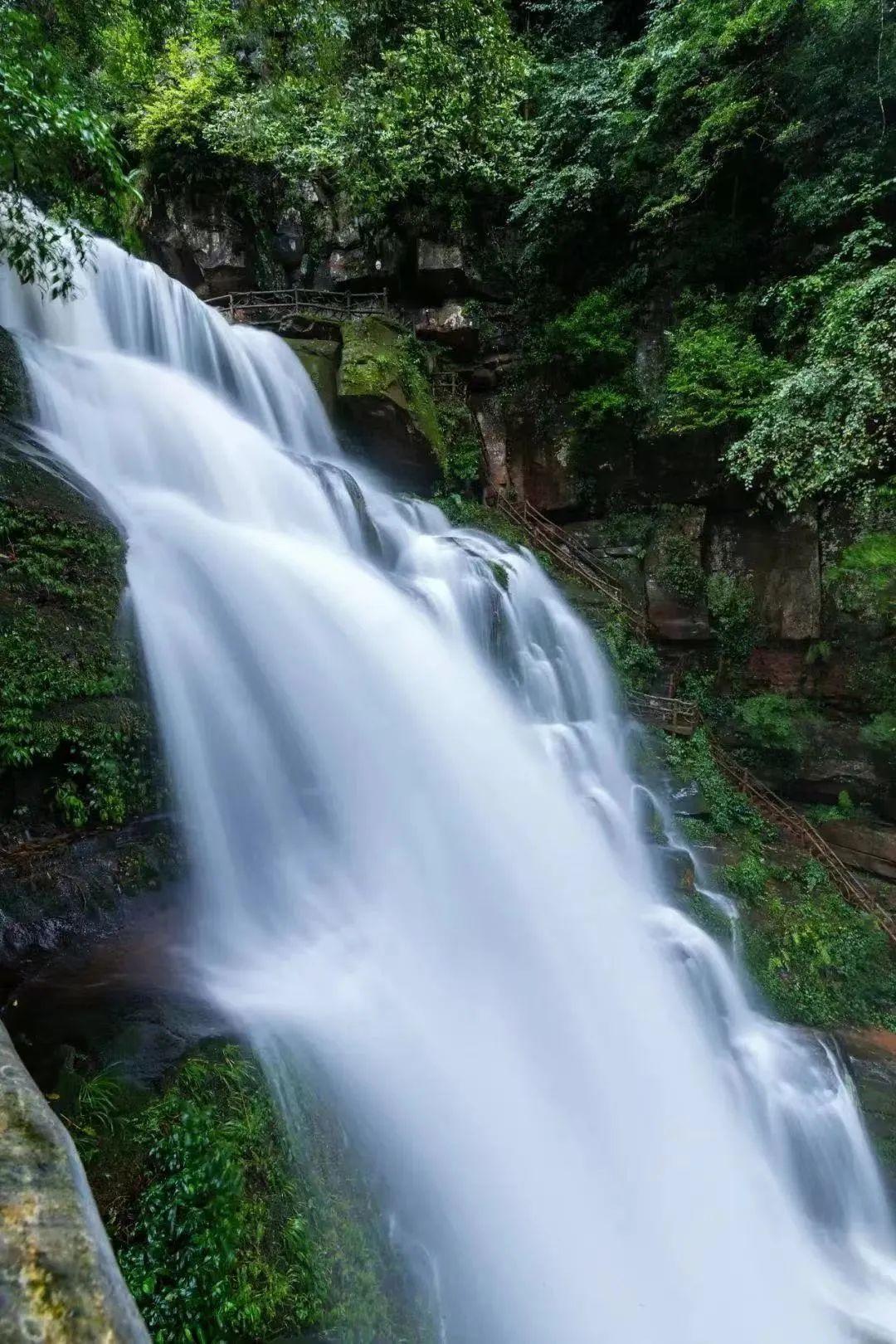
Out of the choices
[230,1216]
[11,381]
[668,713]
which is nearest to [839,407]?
→ [668,713]

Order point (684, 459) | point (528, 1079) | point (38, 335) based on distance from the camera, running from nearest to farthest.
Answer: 1. point (528, 1079)
2. point (38, 335)
3. point (684, 459)

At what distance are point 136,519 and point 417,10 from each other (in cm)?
810

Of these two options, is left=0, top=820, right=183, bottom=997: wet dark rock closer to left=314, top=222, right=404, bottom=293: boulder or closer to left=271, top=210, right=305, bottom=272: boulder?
left=314, top=222, right=404, bottom=293: boulder

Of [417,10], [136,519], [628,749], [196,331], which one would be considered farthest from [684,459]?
[136,519]

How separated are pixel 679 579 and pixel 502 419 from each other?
5.29 m

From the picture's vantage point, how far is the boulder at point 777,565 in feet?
39.4

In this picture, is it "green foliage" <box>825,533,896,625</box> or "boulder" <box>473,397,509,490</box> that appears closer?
"green foliage" <box>825,533,896,625</box>

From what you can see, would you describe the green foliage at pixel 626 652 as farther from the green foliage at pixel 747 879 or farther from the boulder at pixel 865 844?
the boulder at pixel 865 844

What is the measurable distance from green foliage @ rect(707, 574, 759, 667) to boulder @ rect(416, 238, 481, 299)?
830 centimetres

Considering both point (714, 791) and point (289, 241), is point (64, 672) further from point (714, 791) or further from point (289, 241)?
point (289, 241)

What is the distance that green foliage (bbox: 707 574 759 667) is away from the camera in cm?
1258

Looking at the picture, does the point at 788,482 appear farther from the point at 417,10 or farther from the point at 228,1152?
the point at 228,1152

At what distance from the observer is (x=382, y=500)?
39.2ft

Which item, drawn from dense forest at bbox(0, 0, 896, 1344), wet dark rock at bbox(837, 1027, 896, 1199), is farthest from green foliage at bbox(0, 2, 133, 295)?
wet dark rock at bbox(837, 1027, 896, 1199)
